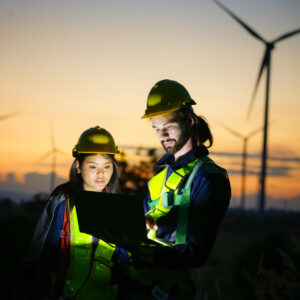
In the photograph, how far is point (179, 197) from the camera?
→ 4.48 m

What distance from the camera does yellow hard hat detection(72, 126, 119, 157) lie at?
239 inches

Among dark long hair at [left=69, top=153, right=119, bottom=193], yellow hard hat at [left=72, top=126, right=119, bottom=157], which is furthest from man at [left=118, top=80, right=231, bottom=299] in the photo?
yellow hard hat at [left=72, top=126, right=119, bottom=157]

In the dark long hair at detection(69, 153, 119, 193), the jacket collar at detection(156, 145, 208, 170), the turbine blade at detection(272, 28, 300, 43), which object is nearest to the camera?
the jacket collar at detection(156, 145, 208, 170)

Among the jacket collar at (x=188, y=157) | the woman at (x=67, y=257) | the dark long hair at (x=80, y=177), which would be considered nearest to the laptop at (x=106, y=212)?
the jacket collar at (x=188, y=157)

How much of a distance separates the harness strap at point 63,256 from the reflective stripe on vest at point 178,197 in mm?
1114

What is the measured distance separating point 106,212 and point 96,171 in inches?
66.9

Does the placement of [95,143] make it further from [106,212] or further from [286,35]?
[286,35]

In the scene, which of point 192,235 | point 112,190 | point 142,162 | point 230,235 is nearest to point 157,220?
point 192,235

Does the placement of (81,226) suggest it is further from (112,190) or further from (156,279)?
(112,190)

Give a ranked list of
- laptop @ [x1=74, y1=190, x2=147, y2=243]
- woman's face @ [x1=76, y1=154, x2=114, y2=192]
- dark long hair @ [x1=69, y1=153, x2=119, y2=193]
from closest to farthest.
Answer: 1. laptop @ [x1=74, y1=190, x2=147, y2=243]
2. woman's face @ [x1=76, y1=154, x2=114, y2=192]
3. dark long hair @ [x1=69, y1=153, x2=119, y2=193]

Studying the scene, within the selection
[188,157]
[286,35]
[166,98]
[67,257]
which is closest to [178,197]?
[188,157]

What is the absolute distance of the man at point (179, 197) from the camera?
4.27m

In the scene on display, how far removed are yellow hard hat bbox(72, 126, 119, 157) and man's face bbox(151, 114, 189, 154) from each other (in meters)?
1.29

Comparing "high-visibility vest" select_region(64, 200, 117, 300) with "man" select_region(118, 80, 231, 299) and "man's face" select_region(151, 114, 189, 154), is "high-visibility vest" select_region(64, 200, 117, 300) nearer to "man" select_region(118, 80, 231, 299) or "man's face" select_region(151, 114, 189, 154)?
"man" select_region(118, 80, 231, 299)
